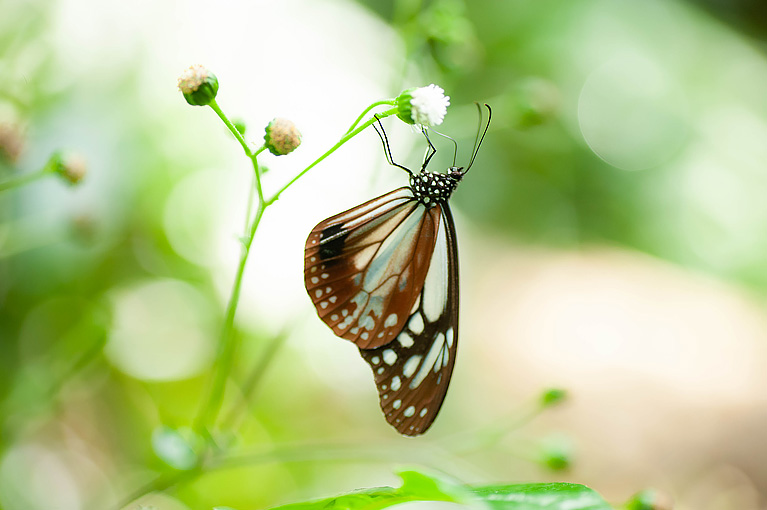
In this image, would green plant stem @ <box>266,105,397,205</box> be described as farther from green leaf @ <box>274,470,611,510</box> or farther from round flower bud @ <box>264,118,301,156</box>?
green leaf @ <box>274,470,611,510</box>

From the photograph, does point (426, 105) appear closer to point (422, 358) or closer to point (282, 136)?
point (282, 136)

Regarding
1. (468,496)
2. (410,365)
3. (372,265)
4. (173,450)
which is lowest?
(468,496)

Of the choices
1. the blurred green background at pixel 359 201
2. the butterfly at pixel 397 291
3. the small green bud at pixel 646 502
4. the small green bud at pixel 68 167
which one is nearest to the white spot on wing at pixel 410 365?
the butterfly at pixel 397 291

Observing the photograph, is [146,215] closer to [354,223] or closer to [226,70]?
[226,70]

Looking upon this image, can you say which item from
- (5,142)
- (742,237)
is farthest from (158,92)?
(742,237)

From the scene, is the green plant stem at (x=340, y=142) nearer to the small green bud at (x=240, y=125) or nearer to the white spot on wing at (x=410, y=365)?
the small green bud at (x=240, y=125)

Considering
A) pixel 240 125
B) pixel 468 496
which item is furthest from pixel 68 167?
pixel 468 496

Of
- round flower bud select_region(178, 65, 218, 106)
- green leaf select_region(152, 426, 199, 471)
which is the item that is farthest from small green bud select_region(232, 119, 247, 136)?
green leaf select_region(152, 426, 199, 471)
